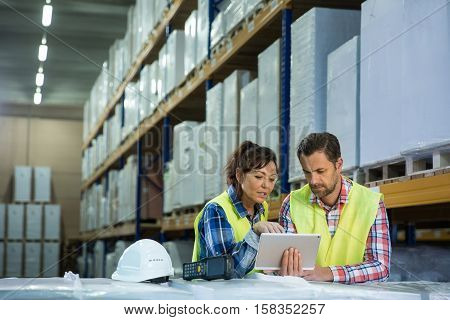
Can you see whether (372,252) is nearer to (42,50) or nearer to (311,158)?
(311,158)

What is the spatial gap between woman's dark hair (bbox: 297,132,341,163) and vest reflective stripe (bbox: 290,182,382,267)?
0.59ft

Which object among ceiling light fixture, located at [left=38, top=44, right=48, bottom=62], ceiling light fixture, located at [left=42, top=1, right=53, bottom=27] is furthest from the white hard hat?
ceiling light fixture, located at [left=38, top=44, right=48, bottom=62]

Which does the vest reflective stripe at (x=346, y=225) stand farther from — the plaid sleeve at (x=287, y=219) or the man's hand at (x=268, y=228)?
the man's hand at (x=268, y=228)

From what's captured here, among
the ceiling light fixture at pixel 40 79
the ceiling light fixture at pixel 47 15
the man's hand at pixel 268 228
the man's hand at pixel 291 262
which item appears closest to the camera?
the man's hand at pixel 291 262

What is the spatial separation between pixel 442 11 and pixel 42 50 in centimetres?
1144

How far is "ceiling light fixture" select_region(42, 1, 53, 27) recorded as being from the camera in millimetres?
10539

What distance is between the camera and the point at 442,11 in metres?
2.51

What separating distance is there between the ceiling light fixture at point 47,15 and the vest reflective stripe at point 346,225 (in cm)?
855

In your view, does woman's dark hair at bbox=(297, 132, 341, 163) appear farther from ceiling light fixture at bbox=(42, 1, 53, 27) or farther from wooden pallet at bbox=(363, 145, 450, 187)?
ceiling light fixture at bbox=(42, 1, 53, 27)

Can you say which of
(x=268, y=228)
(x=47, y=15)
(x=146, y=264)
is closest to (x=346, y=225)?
(x=268, y=228)

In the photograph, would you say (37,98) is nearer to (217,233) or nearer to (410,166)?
(217,233)

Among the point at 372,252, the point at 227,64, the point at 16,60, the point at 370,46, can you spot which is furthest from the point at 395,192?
the point at 16,60

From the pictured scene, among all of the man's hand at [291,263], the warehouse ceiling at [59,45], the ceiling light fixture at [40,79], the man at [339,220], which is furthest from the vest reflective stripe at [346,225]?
the ceiling light fixture at [40,79]

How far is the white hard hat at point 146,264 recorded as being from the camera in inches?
88.2
